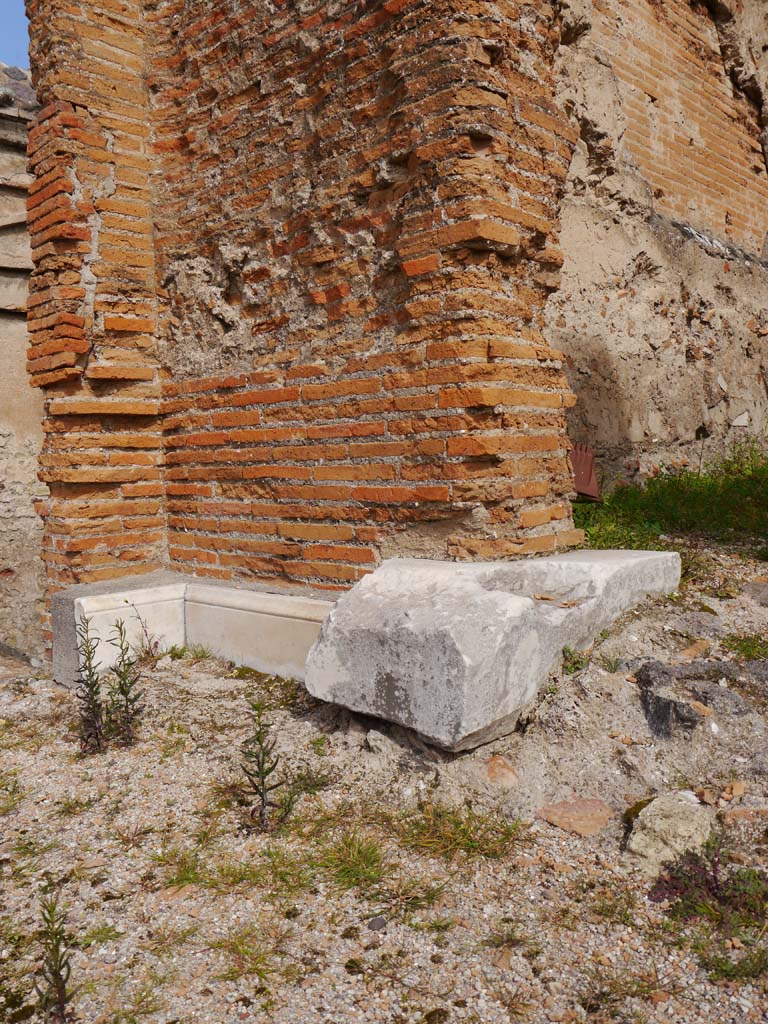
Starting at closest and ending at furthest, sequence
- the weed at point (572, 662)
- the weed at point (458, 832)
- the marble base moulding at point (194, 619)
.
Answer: the weed at point (458, 832)
the weed at point (572, 662)
the marble base moulding at point (194, 619)

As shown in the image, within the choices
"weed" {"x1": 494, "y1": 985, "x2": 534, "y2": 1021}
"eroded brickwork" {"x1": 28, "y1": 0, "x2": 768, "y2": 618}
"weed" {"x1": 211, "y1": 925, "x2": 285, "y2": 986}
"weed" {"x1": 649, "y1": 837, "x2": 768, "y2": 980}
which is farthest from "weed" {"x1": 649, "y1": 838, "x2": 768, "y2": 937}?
"eroded brickwork" {"x1": 28, "y1": 0, "x2": 768, "y2": 618}

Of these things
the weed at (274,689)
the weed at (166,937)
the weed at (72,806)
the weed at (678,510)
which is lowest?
the weed at (166,937)

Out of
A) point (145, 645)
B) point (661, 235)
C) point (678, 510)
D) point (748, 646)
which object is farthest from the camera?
point (661, 235)

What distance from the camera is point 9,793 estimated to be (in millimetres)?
2863

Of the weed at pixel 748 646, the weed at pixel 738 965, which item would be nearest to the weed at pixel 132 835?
the weed at pixel 738 965

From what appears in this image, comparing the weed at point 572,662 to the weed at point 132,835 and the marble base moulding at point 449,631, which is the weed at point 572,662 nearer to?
the marble base moulding at point 449,631

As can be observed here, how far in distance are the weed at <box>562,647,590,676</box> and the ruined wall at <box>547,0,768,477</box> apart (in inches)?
100

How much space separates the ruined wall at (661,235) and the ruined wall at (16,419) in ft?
12.9

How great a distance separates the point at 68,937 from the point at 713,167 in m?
7.62

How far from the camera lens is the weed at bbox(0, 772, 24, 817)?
2744 millimetres

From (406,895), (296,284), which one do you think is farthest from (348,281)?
(406,895)

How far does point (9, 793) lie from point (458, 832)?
174 centimetres

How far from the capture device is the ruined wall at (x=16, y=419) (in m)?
5.65

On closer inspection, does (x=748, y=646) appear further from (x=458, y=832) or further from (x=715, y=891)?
(x=458, y=832)
